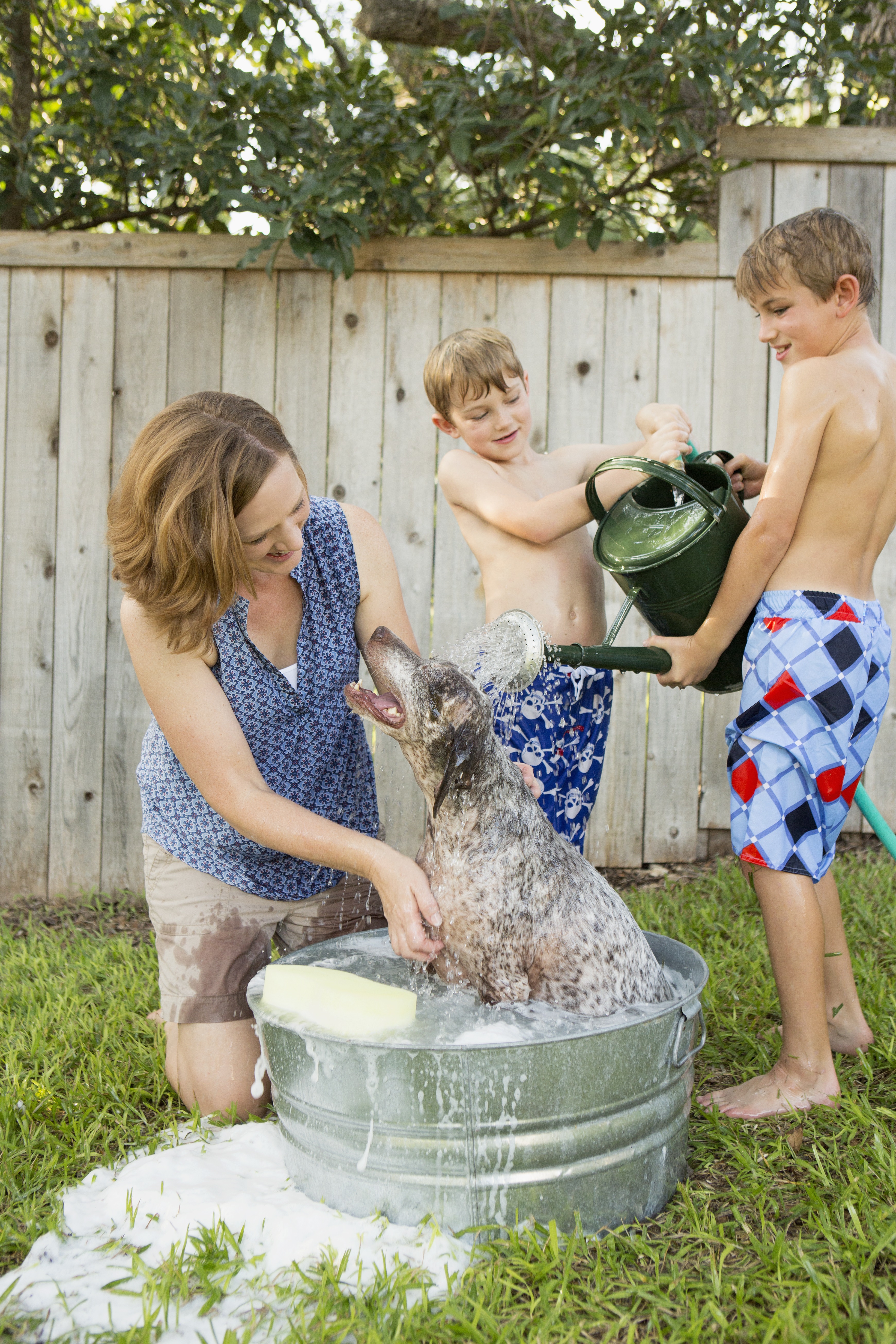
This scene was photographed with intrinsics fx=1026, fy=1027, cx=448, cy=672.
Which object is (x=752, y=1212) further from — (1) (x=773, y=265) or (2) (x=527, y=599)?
(1) (x=773, y=265)

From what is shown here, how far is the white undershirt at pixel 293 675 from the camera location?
2754 mm

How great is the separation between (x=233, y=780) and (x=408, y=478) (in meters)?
2.16

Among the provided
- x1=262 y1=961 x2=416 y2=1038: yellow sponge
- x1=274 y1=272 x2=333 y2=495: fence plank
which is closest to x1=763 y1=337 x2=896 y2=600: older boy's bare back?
x1=262 y1=961 x2=416 y2=1038: yellow sponge

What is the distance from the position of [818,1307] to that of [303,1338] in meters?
0.90

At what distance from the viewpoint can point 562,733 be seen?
3.16 m

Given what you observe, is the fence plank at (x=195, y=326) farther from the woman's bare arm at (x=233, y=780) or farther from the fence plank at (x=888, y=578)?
the fence plank at (x=888, y=578)

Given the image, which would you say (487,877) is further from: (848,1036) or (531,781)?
(848,1036)

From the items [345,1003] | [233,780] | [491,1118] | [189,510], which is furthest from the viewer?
[233,780]

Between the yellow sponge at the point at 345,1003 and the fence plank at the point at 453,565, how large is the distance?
2279 millimetres

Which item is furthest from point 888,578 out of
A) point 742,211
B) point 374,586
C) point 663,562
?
point 374,586

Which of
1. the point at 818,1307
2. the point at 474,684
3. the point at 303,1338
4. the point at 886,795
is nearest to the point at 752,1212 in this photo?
the point at 818,1307

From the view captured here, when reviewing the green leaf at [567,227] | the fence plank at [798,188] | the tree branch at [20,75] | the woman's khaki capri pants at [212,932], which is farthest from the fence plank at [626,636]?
the tree branch at [20,75]

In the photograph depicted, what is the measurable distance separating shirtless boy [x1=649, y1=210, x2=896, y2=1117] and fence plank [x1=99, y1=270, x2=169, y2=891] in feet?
8.45

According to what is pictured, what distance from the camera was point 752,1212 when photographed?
84.5 inches
